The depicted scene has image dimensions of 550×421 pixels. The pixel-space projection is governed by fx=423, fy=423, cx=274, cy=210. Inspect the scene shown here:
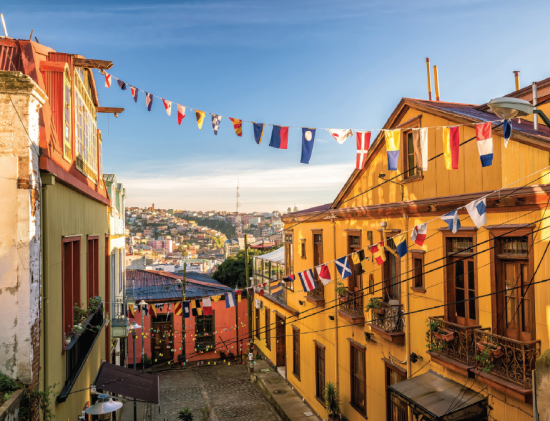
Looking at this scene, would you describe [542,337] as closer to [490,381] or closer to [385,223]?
[490,381]

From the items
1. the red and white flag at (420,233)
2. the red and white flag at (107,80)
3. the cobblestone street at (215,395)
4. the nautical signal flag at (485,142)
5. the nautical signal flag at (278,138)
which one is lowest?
the cobblestone street at (215,395)

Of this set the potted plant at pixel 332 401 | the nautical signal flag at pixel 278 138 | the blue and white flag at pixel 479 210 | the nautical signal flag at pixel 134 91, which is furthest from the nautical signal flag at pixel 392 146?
the potted plant at pixel 332 401

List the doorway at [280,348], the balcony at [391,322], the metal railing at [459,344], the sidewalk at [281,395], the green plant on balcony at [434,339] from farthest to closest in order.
A: the doorway at [280,348], the sidewalk at [281,395], the balcony at [391,322], the green plant on balcony at [434,339], the metal railing at [459,344]

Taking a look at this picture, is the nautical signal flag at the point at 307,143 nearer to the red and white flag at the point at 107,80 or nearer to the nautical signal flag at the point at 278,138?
the nautical signal flag at the point at 278,138

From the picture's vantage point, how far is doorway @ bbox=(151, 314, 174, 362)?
23.1 meters

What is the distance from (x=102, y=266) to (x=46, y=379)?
24.5 feet

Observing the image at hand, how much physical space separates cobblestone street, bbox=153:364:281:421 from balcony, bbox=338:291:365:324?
6.01 metres

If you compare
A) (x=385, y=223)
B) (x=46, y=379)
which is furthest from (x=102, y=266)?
(x=385, y=223)

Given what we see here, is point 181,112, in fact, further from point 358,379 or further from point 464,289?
point 358,379

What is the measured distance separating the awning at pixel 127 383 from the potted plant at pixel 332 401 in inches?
210

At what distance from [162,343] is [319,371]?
11.4 meters

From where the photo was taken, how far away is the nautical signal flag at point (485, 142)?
638 cm

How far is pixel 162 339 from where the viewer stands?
23094mm

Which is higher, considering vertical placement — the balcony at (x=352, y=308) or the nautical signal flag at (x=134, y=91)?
the nautical signal flag at (x=134, y=91)
